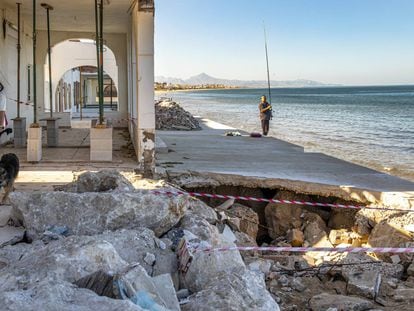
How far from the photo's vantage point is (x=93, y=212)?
618 cm

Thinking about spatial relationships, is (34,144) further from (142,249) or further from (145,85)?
(142,249)

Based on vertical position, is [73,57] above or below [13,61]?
above

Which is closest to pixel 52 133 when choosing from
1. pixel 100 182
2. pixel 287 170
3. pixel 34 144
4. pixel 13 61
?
pixel 13 61

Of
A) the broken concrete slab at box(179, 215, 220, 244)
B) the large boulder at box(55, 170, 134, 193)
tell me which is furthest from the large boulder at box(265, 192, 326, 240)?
the broken concrete slab at box(179, 215, 220, 244)

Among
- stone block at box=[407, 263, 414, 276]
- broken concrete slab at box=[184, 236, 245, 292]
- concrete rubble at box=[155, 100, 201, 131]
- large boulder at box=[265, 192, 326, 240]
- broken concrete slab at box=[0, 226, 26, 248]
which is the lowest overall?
stone block at box=[407, 263, 414, 276]

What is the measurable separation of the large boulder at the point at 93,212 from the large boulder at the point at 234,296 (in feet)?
6.88

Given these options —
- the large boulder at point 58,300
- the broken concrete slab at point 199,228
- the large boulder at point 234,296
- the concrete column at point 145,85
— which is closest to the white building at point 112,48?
the concrete column at point 145,85

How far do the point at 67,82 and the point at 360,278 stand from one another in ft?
83.9

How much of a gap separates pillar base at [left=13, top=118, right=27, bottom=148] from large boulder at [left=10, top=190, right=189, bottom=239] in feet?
22.8

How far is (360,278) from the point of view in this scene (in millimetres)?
7066

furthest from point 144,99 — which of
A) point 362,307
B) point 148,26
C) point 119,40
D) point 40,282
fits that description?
point 119,40

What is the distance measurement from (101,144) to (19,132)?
318cm

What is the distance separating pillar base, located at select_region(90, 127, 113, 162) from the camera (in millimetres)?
10758

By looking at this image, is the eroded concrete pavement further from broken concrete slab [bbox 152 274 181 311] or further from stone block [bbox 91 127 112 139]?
broken concrete slab [bbox 152 274 181 311]
